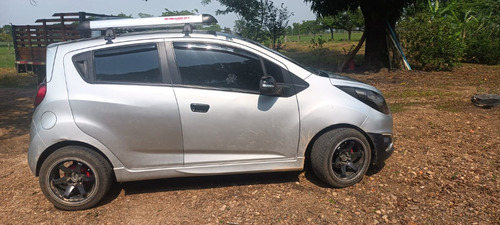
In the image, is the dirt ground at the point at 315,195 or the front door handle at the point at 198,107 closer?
the dirt ground at the point at 315,195

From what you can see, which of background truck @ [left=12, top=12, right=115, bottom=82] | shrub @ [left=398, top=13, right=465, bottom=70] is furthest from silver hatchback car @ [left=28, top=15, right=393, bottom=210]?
shrub @ [left=398, top=13, right=465, bottom=70]

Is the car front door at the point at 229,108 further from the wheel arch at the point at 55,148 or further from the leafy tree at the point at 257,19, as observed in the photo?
the leafy tree at the point at 257,19

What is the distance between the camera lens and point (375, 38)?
12805 mm

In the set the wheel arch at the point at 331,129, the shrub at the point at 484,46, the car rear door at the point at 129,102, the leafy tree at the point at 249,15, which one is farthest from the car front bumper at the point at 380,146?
the shrub at the point at 484,46

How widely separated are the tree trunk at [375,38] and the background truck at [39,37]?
8316 mm

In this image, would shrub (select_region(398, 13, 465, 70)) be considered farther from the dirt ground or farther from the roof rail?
the roof rail

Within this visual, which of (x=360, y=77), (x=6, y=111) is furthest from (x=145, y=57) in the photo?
(x=360, y=77)

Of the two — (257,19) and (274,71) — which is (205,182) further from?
(257,19)

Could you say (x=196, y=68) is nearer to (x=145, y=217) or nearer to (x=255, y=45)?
(x=255, y=45)

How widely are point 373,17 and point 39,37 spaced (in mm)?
10489

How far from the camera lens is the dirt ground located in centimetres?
341

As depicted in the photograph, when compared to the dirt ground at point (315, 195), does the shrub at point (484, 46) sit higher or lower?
higher

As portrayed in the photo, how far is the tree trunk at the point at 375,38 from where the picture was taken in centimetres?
1246

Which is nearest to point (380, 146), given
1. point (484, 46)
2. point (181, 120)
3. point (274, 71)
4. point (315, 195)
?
point (315, 195)
